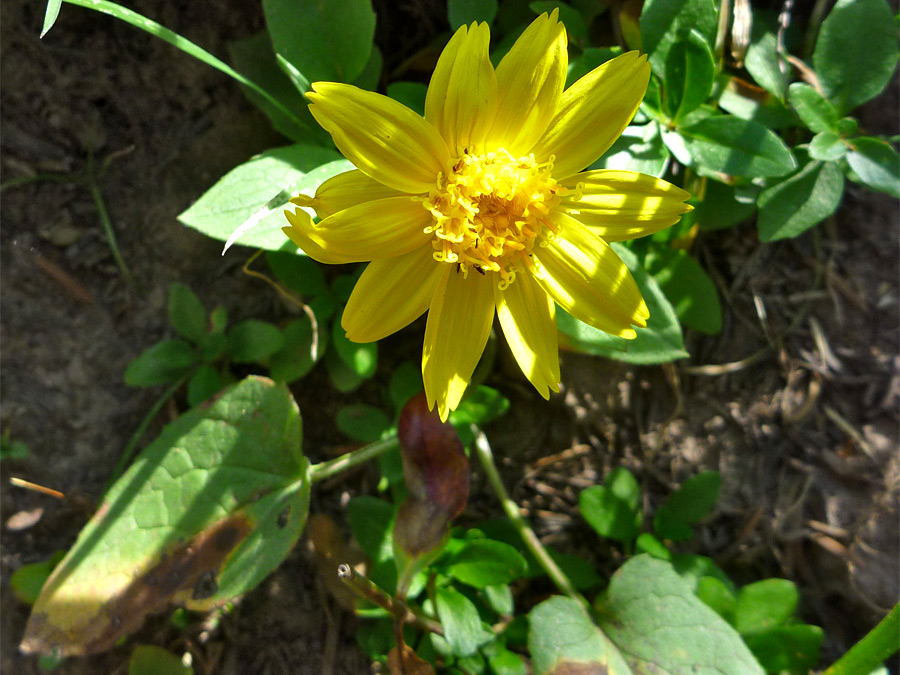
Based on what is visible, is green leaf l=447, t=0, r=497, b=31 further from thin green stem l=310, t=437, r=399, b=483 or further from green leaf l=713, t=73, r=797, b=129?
thin green stem l=310, t=437, r=399, b=483

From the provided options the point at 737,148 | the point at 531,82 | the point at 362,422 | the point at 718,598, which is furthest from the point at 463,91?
the point at 718,598

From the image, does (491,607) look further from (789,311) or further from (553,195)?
(789,311)

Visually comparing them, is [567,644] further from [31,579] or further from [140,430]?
[31,579]

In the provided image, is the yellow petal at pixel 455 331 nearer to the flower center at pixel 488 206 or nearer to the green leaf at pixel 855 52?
the flower center at pixel 488 206

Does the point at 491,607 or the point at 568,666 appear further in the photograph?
the point at 491,607

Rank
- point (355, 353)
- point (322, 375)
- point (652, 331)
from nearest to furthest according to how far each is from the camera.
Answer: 1. point (652, 331)
2. point (355, 353)
3. point (322, 375)

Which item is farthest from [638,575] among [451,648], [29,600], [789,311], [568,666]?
[29,600]
